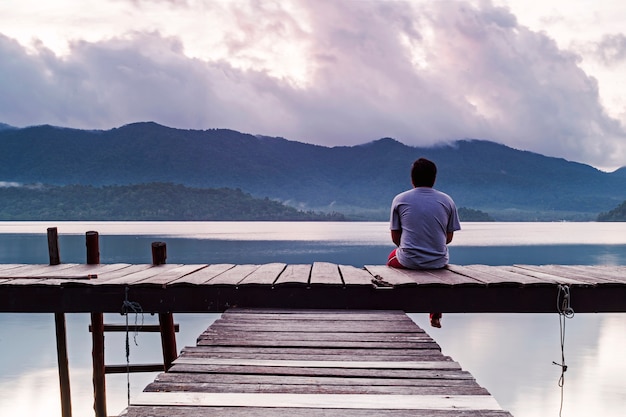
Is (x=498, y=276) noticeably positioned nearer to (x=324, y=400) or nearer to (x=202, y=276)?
(x=202, y=276)

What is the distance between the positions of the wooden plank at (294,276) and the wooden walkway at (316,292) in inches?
0.5

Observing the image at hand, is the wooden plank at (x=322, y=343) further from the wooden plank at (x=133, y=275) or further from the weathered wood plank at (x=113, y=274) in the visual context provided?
the weathered wood plank at (x=113, y=274)

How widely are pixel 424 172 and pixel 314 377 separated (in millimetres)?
4519

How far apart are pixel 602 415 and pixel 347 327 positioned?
19104 mm

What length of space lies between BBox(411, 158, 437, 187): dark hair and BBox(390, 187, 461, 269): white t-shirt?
102mm

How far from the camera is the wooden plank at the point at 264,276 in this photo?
742 cm

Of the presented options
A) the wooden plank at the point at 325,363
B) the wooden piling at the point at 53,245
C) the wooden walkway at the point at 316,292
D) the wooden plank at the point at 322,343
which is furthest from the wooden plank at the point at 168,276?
the wooden plank at the point at 325,363

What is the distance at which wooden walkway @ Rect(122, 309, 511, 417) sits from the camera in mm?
3502

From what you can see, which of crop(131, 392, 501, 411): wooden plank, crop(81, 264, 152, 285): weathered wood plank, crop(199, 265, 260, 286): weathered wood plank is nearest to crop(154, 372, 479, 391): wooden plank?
crop(131, 392, 501, 411): wooden plank

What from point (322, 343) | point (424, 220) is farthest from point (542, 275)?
point (322, 343)

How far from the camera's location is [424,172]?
8.10m

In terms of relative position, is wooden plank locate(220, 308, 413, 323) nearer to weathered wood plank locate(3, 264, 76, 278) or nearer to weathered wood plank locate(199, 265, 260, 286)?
weathered wood plank locate(199, 265, 260, 286)

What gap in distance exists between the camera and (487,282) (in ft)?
24.6

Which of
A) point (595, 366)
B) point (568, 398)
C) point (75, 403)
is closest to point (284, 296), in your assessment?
point (75, 403)
